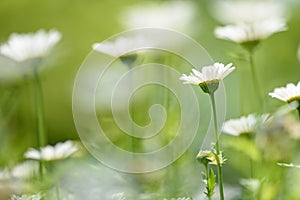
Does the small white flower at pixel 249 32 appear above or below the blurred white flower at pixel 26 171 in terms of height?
above

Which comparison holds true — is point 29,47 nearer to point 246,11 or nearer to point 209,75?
point 209,75

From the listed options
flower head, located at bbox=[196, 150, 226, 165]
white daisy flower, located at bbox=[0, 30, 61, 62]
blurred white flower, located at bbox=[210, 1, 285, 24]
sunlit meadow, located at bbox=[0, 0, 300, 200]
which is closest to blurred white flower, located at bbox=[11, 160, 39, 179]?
sunlit meadow, located at bbox=[0, 0, 300, 200]

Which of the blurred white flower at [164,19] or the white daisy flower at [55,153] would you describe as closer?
the white daisy flower at [55,153]

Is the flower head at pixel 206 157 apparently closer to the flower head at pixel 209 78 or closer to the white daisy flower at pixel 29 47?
the flower head at pixel 209 78

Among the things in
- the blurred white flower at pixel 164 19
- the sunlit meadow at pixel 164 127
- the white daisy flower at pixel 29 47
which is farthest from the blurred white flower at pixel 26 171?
the blurred white flower at pixel 164 19

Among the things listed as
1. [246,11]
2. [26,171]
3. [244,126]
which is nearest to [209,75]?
[244,126]

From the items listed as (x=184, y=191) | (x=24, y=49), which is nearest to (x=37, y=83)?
(x=24, y=49)
